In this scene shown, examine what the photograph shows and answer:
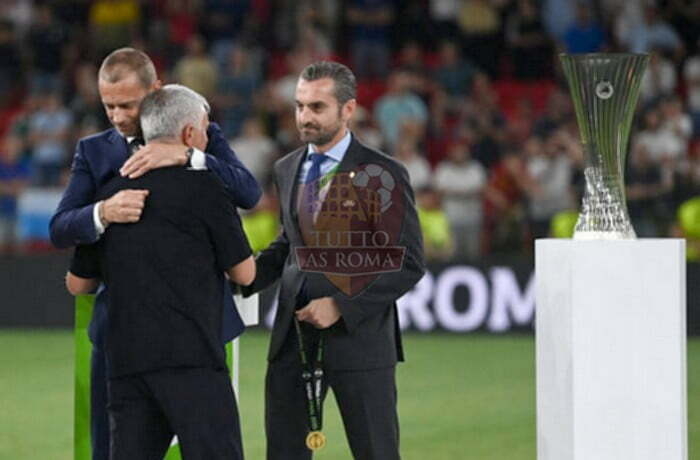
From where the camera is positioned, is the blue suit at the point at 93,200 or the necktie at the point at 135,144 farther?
the necktie at the point at 135,144

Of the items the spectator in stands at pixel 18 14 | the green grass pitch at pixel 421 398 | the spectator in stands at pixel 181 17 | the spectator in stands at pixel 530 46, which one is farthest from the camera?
the spectator in stands at pixel 181 17

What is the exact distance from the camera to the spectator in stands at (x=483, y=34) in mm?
19969

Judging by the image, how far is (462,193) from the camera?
1672 cm

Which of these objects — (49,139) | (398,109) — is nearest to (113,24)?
(49,139)

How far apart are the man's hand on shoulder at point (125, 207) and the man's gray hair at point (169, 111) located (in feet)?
0.72

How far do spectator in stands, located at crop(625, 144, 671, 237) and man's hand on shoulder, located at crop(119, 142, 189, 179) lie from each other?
34.6ft

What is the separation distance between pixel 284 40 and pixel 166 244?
15.3 metres

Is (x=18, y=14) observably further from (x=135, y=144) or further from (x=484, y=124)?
(x=135, y=144)

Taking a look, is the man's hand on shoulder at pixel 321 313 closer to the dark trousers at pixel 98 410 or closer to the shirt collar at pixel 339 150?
the shirt collar at pixel 339 150

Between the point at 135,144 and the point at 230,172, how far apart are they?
1.74 ft

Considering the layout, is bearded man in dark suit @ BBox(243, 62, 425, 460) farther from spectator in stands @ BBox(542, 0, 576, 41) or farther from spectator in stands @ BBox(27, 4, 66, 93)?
spectator in stands @ BBox(27, 4, 66, 93)

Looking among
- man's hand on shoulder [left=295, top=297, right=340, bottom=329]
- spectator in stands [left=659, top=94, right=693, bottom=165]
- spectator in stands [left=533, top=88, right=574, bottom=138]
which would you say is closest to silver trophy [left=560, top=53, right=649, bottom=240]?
man's hand on shoulder [left=295, top=297, right=340, bottom=329]

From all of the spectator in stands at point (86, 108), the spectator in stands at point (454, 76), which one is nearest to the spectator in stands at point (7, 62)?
the spectator in stands at point (86, 108)

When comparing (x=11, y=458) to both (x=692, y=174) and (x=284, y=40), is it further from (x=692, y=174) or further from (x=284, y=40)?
(x=284, y=40)
